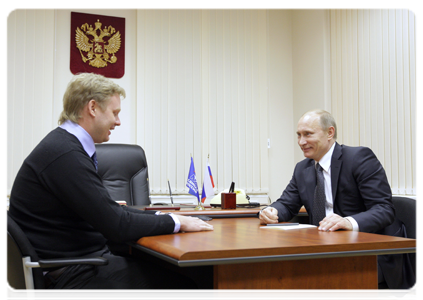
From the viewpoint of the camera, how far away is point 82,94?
1.81 metres

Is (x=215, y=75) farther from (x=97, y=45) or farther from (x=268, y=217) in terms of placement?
(x=268, y=217)

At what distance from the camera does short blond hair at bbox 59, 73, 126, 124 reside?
1.81 metres

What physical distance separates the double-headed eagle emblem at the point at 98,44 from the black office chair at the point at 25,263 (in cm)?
379

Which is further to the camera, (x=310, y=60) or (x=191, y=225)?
(x=310, y=60)

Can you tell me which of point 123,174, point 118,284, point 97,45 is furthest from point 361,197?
point 97,45

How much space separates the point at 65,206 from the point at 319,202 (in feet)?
4.71

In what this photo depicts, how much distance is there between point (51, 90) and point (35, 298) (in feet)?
12.0

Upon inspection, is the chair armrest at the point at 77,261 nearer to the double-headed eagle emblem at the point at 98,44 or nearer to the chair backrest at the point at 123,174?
the chair backrest at the point at 123,174

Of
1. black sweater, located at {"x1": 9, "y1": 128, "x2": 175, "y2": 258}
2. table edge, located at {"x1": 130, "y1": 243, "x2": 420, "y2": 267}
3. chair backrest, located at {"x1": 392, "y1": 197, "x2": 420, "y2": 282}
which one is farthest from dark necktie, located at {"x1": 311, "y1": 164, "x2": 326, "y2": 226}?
black sweater, located at {"x1": 9, "y1": 128, "x2": 175, "y2": 258}

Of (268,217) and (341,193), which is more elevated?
(341,193)

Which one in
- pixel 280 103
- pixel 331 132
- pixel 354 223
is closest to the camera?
pixel 354 223

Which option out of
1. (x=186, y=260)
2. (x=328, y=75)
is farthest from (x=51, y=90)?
(x=186, y=260)

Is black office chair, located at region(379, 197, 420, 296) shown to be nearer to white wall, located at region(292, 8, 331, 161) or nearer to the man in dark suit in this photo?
the man in dark suit

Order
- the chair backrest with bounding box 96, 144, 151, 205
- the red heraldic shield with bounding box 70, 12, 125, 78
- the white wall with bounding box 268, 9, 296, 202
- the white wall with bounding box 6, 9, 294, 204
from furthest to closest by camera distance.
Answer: the white wall with bounding box 268, 9, 296, 202 < the red heraldic shield with bounding box 70, 12, 125, 78 < the white wall with bounding box 6, 9, 294, 204 < the chair backrest with bounding box 96, 144, 151, 205
